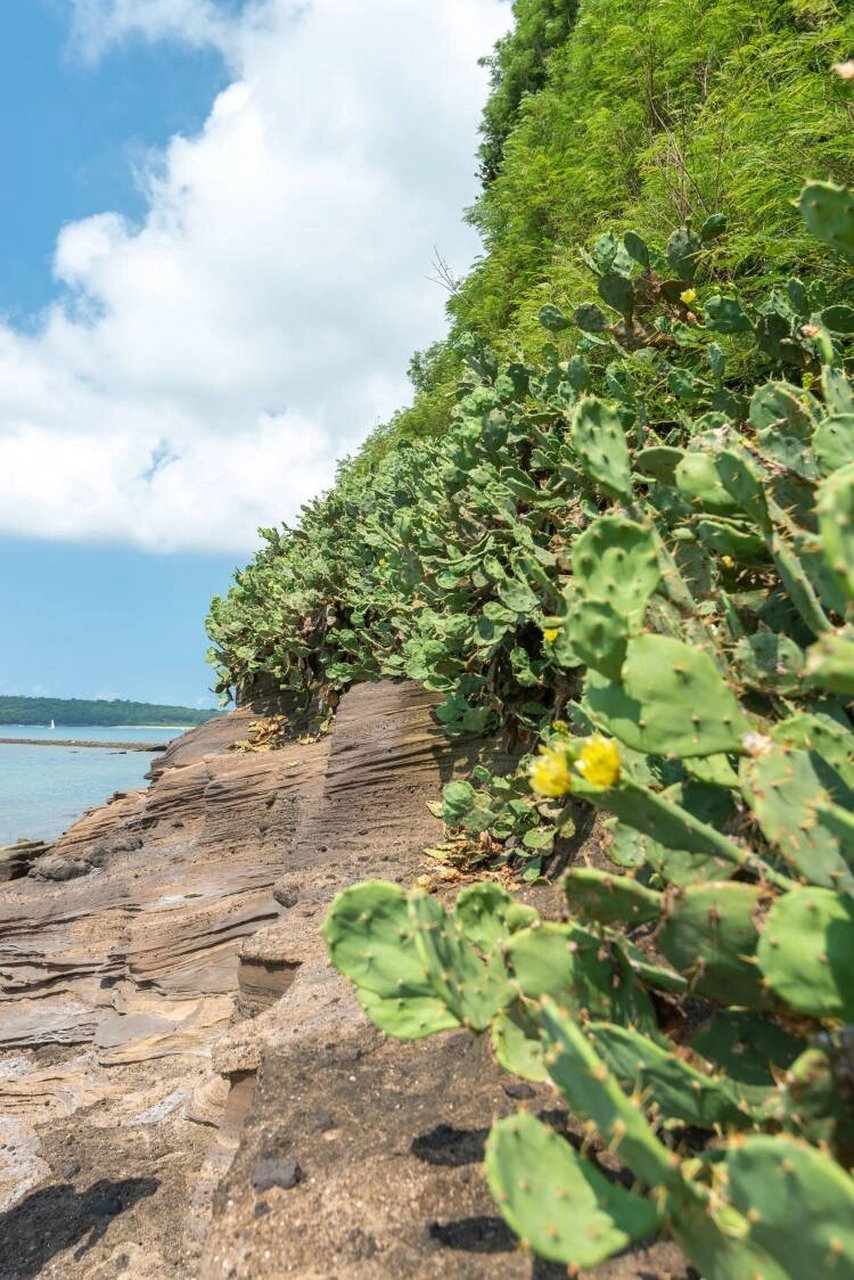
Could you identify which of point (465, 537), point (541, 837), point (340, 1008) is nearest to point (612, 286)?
point (465, 537)

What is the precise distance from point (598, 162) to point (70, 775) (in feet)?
113

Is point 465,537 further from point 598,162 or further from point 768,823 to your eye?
point 598,162

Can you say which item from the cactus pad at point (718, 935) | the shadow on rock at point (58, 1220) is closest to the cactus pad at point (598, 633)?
the cactus pad at point (718, 935)

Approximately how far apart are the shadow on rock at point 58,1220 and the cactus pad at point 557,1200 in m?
2.50

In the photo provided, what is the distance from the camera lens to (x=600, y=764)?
5.12 feet

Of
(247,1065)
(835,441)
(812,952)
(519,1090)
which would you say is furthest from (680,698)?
(247,1065)

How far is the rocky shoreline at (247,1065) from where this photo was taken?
1.87 metres

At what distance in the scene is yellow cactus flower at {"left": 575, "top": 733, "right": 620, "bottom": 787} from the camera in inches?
61.0

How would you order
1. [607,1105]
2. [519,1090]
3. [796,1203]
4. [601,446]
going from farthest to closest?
1. [601,446]
2. [519,1090]
3. [607,1105]
4. [796,1203]

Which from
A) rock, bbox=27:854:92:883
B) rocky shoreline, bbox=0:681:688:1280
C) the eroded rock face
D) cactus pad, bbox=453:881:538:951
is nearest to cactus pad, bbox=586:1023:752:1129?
rocky shoreline, bbox=0:681:688:1280

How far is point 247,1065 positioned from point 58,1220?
1.05 meters

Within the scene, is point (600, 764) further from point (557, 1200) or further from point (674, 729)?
point (557, 1200)

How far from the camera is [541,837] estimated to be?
342 cm

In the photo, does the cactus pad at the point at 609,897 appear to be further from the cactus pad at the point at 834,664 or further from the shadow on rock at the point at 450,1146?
the shadow on rock at the point at 450,1146
